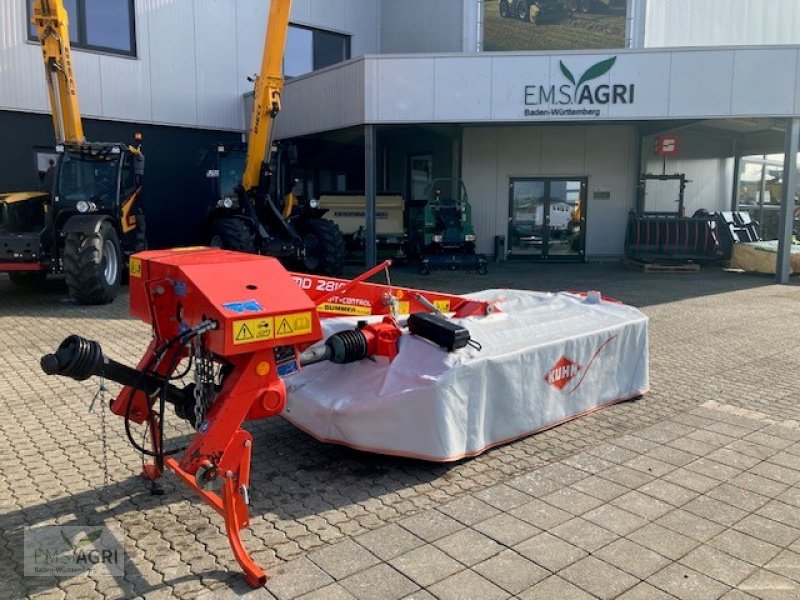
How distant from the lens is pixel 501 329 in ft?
15.8

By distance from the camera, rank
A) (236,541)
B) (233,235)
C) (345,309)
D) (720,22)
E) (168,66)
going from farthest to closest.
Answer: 1. (720,22)
2. (168,66)
3. (233,235)
4. (345,309)
5. (236,541)

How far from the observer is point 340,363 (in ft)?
13.9

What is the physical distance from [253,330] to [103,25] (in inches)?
593

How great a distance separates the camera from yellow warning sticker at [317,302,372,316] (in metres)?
5.04

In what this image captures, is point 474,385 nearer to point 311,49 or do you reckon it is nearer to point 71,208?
point 71,208

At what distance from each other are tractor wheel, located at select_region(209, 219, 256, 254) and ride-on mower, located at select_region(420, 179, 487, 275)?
3.97 metres

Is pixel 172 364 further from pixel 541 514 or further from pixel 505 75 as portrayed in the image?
pixel 505 75

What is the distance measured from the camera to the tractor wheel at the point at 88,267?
9.84 meters

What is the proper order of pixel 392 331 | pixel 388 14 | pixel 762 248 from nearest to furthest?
1. pixel 392 331
2. pixel 762 248
3. pixel 388 14

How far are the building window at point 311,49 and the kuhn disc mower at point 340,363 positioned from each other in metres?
15.2

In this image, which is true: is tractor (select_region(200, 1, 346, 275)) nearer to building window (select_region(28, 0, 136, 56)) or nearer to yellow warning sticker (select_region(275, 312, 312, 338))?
building window (select_region(28, 0, 136, 56))

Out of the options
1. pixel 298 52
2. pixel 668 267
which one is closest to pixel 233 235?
pixel 298 52

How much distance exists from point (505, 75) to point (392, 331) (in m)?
11.0

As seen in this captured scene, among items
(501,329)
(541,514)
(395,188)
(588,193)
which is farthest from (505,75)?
(541,514)
